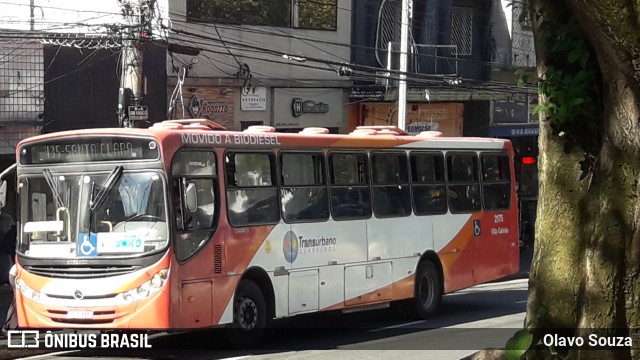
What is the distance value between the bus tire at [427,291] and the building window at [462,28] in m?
16.4

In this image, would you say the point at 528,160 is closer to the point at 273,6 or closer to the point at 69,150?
the point at 273,6

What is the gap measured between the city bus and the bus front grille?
0.01 meters

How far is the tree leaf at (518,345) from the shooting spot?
545 centimetres

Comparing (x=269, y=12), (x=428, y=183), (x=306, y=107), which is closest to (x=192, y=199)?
(x=428, y=183)

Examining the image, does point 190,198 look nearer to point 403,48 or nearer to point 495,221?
point 495,221

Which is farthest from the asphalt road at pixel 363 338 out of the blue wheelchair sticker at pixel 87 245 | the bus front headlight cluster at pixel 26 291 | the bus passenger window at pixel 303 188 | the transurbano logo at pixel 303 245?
the bus passenger window at pixel 303 188

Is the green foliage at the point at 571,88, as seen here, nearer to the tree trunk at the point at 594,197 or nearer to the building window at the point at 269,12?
the tree trunk at the point at 594,197

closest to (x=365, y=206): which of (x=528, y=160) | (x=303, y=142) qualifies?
(x=303, y=142)

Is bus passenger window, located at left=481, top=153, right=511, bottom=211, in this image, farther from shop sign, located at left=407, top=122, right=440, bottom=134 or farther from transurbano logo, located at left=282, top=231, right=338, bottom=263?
shop sign, located at left=407, top=122, right=440, bottom=134

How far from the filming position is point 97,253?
1197 cm

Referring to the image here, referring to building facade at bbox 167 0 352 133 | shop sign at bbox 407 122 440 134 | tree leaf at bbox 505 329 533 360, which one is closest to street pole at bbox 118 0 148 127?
building facade at bbox 167 0 352 133

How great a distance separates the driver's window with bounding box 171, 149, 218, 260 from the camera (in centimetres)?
1209

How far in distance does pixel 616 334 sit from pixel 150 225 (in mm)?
7606

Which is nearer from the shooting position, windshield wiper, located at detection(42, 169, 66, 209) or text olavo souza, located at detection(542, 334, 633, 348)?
text olavo souza, located at detection(542, 334, 633, 348)
